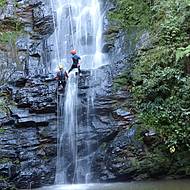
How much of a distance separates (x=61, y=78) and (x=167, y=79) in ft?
12.4

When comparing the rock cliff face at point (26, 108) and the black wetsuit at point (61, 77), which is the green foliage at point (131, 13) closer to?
the rock cliff face at point (26, 108)

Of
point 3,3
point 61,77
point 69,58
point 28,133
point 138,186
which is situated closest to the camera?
point 138,186

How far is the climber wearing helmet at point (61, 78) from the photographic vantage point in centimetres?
1298

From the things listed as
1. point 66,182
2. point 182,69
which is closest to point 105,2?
point 182,69

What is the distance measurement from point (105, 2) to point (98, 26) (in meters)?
1.63

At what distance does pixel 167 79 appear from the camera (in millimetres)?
11508

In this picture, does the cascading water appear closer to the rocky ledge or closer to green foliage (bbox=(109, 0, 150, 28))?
the rocky ledge

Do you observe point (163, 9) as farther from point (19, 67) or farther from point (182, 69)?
point (19, 67)

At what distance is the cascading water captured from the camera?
38.2 ft

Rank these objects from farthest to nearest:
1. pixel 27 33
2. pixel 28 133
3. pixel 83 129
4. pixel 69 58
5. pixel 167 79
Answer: pixel 27 33
pixel 69 58
pixel 83 129
pixel 28 133
pixel 167 79

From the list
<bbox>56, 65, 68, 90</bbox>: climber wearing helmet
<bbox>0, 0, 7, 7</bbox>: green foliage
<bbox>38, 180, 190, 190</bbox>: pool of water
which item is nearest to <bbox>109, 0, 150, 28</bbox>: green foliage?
<bbox>56, 65, 68, 90</bbox>: climber wearing helmet

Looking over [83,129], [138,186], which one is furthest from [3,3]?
[138,186]

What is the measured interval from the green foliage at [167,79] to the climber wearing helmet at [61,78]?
2.20m

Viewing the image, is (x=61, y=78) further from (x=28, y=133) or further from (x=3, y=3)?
(x=3, y=3)
